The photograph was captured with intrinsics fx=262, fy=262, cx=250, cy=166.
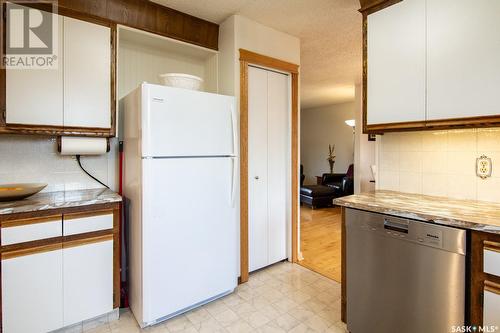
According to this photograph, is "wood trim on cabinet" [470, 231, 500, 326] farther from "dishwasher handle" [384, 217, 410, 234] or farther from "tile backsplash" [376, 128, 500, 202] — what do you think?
"tile backsplash" [376, 128, 500, 202]

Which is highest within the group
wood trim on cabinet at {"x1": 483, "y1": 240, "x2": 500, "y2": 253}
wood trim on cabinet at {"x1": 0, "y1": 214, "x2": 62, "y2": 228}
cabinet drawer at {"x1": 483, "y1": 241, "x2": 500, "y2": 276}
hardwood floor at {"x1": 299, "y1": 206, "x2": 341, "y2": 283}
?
wood trim on cabinet at {"x1": 0, "y1": 214, "x2": 62, "y2": 228}

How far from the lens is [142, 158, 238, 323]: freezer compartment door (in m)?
1.82

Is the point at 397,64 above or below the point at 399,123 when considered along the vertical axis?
above

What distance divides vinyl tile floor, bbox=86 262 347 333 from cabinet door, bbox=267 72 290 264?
456 millimetres

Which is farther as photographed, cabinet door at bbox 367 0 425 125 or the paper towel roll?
the paper towel roll

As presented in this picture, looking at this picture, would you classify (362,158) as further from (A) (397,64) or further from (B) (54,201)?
(B) (54,201)

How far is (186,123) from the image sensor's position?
1.95 m

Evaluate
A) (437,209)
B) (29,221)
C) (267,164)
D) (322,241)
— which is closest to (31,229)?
(29,221)

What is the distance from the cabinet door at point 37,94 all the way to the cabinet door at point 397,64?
224 centimetres

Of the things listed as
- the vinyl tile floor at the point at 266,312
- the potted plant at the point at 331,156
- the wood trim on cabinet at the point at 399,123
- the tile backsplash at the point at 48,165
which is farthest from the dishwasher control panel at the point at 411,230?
the potted plant at the point at 331,156

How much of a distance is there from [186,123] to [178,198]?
0.56m

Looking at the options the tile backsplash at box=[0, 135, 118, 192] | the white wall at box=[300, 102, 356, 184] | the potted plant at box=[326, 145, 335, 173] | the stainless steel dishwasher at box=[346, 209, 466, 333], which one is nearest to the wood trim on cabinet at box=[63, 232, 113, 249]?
the tile backsplash at box=[0, 135, 118, 192]

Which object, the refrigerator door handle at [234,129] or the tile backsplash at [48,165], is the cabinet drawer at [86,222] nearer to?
the tile backsplash at [48,165]

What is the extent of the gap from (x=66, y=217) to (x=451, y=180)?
8.64ft
